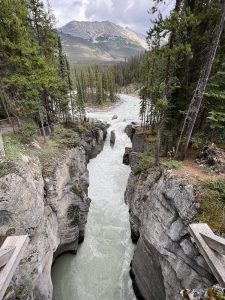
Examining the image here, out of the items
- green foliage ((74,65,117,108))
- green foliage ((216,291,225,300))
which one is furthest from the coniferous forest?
green foliage ((74,65,117,108))

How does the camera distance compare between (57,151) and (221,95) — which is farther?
(57,151)

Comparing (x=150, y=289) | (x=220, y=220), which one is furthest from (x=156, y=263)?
(x=220, y=220)

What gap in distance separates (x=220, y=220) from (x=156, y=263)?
4.72 metres

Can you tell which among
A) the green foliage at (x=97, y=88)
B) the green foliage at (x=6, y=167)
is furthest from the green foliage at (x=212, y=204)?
the green foliage at (x=97, y=88)

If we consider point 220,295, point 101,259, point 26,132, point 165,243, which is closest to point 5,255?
point 220,295

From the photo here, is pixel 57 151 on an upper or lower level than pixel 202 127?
lower

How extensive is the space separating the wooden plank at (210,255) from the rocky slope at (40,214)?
6.89 meters

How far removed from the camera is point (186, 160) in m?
12.0

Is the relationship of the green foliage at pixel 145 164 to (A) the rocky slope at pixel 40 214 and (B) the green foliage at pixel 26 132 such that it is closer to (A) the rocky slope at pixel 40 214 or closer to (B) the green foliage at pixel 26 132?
(A) the rocky slope at pixel 40 214

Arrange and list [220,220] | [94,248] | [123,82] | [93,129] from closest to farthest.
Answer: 1. [220,220]
2. [94,248]
3. [93,129]
4. [123,82]

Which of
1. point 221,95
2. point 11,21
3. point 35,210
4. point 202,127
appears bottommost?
point 35,210

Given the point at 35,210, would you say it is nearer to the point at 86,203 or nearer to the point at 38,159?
the point at 38,159

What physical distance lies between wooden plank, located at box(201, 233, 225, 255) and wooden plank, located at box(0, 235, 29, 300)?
569 cm

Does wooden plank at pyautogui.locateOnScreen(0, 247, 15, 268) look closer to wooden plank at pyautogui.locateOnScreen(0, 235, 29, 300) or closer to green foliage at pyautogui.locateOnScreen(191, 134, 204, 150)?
wooden plank at pyautogui.locateOnScreen(0, 235, 29, 300)
